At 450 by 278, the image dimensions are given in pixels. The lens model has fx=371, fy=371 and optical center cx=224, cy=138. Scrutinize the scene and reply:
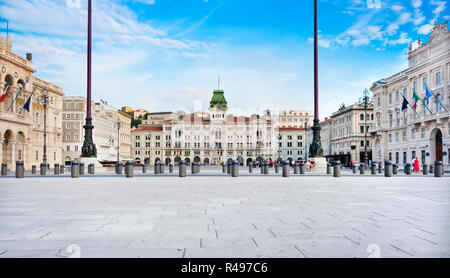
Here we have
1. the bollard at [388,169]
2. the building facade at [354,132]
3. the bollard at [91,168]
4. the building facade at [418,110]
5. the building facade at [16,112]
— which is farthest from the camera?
the building facade at [354,132]

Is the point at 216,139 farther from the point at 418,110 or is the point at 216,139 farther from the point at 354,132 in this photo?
the point at 418,110

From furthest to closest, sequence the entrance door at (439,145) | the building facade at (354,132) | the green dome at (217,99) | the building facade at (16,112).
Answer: the green dome at (217,99) < the building facade at (354,132) < the entrance door at (439,145) < the building facade at (16,112)

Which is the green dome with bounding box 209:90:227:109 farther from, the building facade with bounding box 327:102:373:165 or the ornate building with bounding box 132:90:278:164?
the building facade with bounding box 327:102:373:165

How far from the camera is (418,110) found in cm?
5409

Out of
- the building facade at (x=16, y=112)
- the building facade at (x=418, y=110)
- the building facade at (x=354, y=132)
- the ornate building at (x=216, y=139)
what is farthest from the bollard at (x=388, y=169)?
the ornate building at (x=216, y=139)

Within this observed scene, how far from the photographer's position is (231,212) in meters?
7.86

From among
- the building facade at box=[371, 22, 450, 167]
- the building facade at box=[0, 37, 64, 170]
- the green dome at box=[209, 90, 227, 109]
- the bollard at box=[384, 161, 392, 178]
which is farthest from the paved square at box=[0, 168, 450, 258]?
the green dome at box=[209, 90, 227, 109]

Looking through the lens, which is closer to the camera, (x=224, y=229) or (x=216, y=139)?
(x=224, y=229)

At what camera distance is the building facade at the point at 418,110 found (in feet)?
155

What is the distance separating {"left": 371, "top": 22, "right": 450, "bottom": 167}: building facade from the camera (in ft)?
155

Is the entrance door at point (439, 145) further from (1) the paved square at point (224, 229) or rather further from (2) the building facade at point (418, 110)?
(1) the paved square at point (224, 229)

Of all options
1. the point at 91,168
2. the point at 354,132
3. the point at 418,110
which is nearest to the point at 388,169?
the point at 91,168
